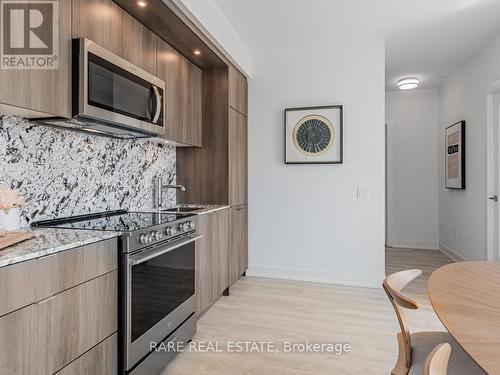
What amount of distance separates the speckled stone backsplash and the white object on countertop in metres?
0.26

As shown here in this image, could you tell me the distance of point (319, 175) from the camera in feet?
12.7

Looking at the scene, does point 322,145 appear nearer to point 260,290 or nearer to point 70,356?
point 260,290

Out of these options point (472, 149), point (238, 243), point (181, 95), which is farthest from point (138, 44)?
point (472, 149)

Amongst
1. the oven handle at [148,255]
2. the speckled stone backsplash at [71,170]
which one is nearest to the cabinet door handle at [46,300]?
the oven handle at [148,255]

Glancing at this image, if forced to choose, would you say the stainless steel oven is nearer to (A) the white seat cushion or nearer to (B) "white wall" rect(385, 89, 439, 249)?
(A) the white seat cushion

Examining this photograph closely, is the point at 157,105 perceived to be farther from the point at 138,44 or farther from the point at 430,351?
the point at 430,351

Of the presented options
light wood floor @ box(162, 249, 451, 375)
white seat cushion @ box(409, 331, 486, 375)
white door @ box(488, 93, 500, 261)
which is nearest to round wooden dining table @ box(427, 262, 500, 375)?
white seat cushion @ box(409, 331, 486, 375)

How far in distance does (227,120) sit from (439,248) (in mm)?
4369

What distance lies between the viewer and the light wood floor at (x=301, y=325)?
2139 millimetres

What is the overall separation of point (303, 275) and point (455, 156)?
2.86 meters

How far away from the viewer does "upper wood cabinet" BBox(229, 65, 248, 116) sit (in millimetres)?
3584

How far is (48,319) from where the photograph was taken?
1294mm

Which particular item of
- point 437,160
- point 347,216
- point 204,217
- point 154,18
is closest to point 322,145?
point 347,216

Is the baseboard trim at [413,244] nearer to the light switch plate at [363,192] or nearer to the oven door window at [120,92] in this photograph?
the light switch plate at [363,192]
